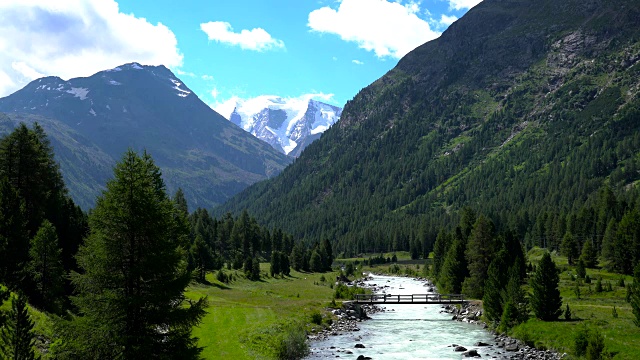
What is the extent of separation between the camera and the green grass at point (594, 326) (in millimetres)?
41531

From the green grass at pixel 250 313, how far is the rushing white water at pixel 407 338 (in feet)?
20.8

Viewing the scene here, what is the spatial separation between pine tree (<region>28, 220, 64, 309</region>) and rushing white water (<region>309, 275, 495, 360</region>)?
89.6ft

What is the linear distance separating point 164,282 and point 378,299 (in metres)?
74.3

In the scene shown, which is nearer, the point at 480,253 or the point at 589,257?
the point at 480,253

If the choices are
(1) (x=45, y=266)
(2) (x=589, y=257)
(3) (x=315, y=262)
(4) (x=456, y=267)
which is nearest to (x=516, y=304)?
(4) (x=456, y=267)

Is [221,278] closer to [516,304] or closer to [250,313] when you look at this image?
[250,313]

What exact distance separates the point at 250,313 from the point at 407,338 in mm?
21265

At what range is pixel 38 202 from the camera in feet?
194

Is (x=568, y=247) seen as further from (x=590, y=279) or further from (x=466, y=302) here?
(x=466, y=302)

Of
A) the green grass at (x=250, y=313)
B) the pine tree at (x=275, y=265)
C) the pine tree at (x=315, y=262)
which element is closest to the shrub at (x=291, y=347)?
the green grass at (x=250, y=313)

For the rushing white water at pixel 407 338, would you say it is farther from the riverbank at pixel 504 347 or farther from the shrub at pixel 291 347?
the shrub at pixel 291 347

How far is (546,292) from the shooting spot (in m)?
57.3

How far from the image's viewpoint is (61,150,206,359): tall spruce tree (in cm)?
2292

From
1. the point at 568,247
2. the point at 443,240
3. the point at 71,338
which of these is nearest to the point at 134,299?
the point at 71,338
